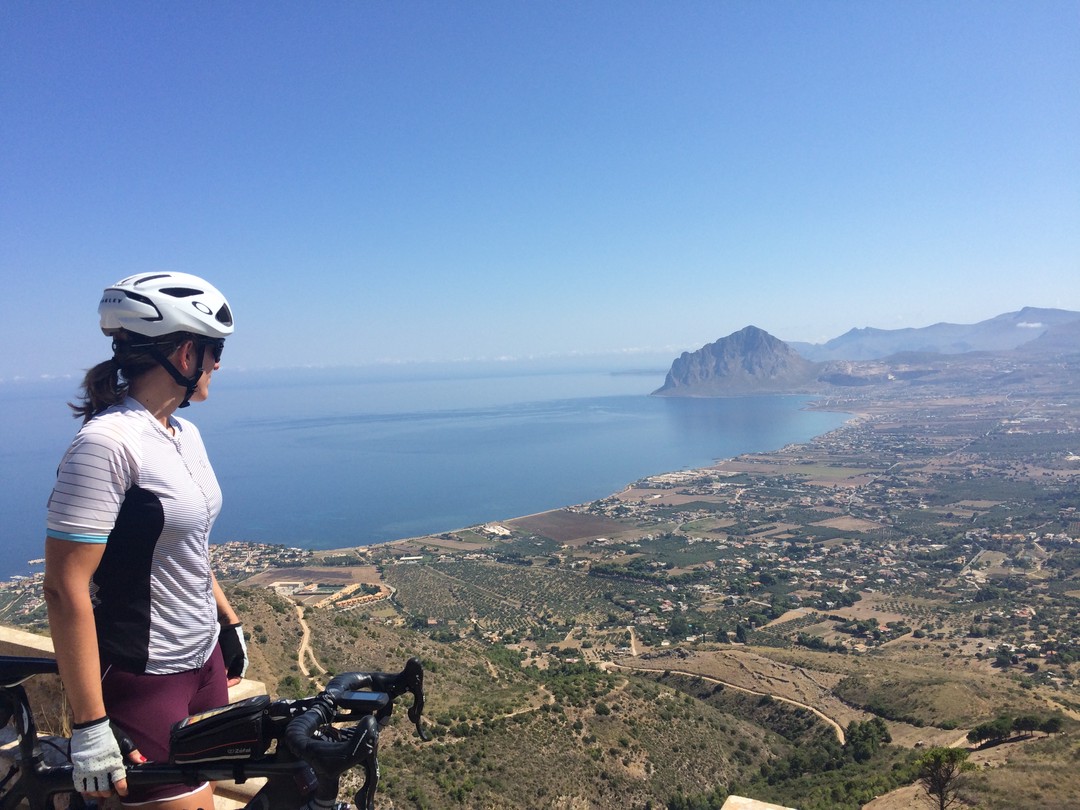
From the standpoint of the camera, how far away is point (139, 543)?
68.4 inches

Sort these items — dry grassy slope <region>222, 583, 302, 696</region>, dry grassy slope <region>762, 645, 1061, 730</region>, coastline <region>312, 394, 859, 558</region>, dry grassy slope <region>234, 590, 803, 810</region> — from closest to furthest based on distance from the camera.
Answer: dry grassy slope <region>234, 590, 803, 810</region> → dry grassy slope <region>222, 583, 302, 696</region> → dry grassy slope <region>762, 645, 1061, 730</region> → coastline <region>312, 394, 859, 558</region>

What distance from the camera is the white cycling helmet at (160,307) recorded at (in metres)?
1.94

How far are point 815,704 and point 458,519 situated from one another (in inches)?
1926

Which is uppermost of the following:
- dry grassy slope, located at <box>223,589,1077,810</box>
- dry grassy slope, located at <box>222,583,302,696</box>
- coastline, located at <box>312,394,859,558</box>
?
dry grassy slope, located at <box>222,583,302,696</box>

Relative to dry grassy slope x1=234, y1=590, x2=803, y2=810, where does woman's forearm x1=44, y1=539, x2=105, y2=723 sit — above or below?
above

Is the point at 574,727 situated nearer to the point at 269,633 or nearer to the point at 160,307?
the point at 269,633

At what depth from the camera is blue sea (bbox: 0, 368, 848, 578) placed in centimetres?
6475

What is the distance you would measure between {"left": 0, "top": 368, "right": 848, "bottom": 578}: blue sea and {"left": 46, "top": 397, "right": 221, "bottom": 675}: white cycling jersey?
53.2 metres

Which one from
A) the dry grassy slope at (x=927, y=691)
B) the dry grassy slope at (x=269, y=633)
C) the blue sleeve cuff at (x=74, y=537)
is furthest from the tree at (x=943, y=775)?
the blue sleeve cuff at (x=74, y=537)

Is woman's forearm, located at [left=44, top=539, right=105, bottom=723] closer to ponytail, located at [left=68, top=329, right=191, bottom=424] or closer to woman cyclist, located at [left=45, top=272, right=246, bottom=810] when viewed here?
woman cyclist, located at [left=45, top=272, right=246, bottom=810]

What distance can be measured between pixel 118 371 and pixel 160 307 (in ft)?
0.78

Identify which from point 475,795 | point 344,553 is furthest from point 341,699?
point 344,553

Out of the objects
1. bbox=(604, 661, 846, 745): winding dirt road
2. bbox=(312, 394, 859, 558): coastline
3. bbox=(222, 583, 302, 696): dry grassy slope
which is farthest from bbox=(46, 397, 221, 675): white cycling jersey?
bbox=(312, 394, 859, 558): coastline

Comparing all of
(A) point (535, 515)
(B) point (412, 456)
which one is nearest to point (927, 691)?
(A) point (535, 515)
